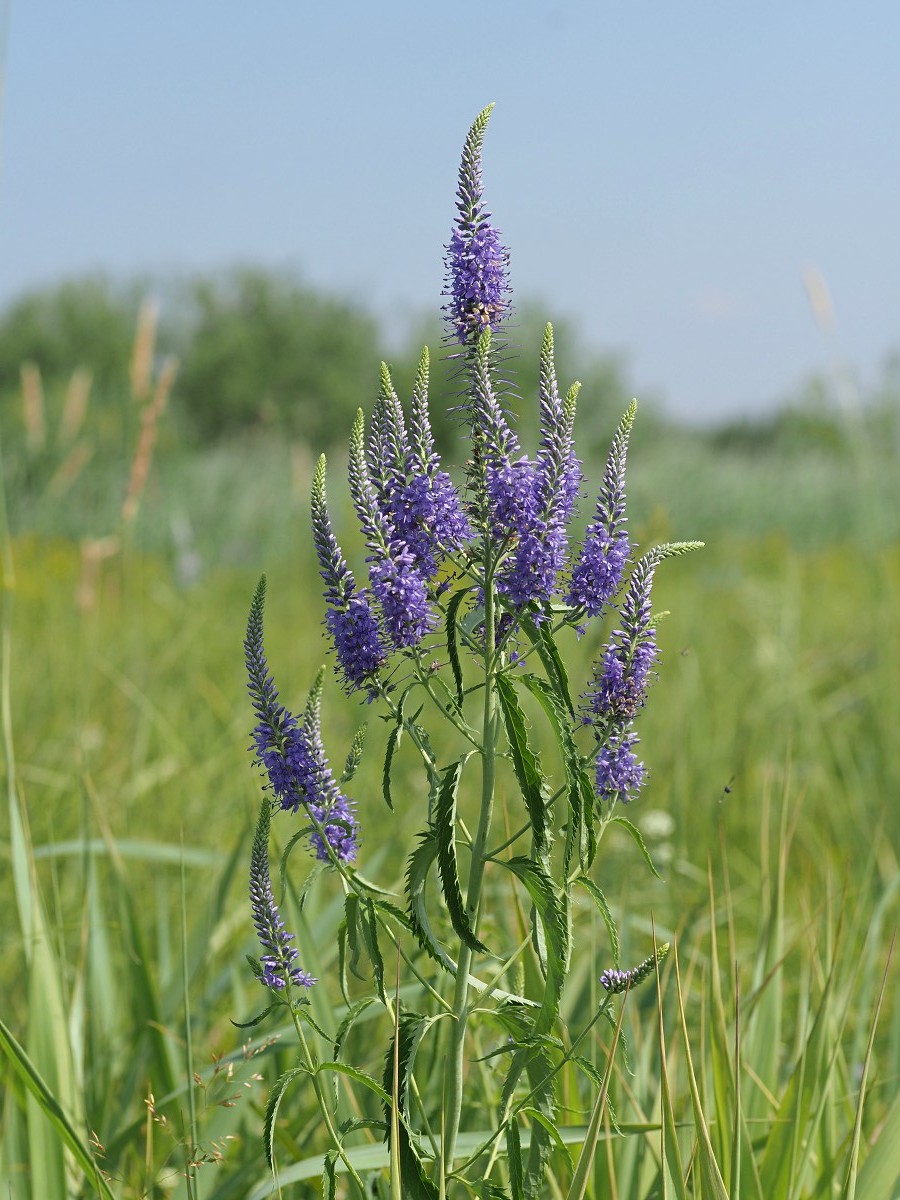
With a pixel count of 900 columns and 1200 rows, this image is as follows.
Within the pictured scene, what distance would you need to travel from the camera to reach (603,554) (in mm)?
1448

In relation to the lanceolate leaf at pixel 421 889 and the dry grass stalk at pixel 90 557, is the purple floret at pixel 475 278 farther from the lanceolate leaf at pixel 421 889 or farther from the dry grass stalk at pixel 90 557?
the dry grass stalk at pixel 90 557

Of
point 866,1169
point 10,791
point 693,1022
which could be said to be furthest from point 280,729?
point 693,1022

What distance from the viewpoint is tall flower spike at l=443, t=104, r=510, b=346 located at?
1.41 metres

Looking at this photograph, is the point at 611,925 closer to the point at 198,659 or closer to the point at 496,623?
the point at 496,623

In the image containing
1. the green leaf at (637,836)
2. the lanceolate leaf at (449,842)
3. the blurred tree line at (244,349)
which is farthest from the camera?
the blurred tree line at (244,349)

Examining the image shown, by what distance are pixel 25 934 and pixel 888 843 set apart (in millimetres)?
3229

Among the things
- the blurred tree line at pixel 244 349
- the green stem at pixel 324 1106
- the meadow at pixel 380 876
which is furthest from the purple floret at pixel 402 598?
the blurred tree line at pixel 244 349

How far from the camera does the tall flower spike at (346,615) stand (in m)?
1.43

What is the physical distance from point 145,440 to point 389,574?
3.31 meters

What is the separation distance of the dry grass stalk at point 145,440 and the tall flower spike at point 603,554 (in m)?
2.95

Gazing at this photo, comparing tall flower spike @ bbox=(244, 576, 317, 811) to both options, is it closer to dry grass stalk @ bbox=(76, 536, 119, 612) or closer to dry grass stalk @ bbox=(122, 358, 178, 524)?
dry grass stalk @ bbox=(122, 358, 178, 524)

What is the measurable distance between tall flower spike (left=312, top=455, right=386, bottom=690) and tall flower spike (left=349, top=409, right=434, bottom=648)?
3cm

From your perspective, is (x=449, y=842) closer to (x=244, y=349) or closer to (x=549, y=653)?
(x=549, y=653)

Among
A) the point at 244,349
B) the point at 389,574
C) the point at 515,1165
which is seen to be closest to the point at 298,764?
the point at 389,574
